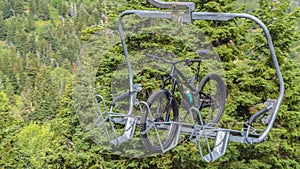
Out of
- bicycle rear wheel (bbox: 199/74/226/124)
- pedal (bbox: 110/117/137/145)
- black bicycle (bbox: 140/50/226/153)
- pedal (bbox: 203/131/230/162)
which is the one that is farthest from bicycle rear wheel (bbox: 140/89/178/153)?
bicycle rear wheel (bbox: 199/74/226/124)

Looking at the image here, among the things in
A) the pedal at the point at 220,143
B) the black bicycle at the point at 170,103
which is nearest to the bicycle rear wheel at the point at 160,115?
the black bicycle at the point at 170,103

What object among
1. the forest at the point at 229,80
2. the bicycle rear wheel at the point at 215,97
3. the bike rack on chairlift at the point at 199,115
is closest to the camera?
the bike rack on chairlift at the point at 199,115

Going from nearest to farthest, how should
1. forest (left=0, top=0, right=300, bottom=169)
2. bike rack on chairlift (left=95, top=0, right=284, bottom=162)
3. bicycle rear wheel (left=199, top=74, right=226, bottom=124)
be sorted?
bike rack on chairlift (left=95, top=0, right=284, bottom=162) < bicycle rear wheel (left=199, top=74, right=226, bottom=124) < forest (left=0, top=0, right=300, bottom=169)

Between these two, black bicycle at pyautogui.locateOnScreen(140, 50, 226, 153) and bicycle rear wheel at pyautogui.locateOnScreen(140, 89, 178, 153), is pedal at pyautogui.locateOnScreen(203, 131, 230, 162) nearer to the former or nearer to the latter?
black bicycle at pyautogui.locateOnScreen(140, 50, 226, 153)

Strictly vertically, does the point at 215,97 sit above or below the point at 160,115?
below

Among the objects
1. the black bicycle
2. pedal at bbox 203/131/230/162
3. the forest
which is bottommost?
the forest

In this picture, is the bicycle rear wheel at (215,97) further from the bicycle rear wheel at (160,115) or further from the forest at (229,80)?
the forest at (229,80)

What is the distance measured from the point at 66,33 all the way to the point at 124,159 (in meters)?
142

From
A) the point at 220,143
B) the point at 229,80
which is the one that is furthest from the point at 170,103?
the point at 229,80

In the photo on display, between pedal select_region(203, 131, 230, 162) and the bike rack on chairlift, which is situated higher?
the bike rack on chairlift

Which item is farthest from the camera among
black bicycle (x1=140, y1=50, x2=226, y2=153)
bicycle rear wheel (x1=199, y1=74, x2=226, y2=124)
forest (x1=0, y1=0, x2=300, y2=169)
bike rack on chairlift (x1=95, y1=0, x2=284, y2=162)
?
forest (x1=0, y1=0, x2=300, y2=169)

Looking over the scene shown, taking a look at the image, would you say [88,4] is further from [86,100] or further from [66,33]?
[86,100]

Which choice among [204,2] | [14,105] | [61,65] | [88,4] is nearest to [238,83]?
[204,2]

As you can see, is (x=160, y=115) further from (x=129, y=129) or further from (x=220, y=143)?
(x=220, y=143)
